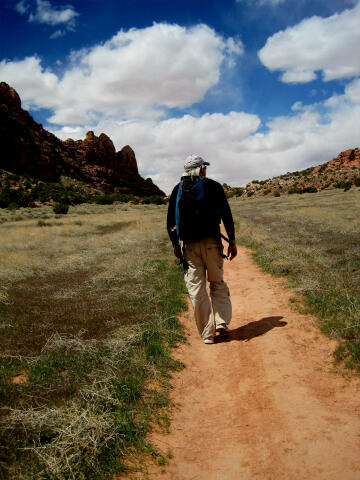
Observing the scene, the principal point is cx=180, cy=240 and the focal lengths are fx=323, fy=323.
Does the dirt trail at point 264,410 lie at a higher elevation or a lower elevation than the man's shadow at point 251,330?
lower

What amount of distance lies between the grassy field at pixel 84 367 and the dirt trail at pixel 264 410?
285 millimetres

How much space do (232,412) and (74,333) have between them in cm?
274

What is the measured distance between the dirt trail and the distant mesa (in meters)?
77.2

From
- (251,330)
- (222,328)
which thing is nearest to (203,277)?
(222,328)

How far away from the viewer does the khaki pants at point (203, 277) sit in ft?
14.7

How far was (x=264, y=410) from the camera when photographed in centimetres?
310

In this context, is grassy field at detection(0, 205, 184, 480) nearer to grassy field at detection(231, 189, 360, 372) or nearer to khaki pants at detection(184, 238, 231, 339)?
khaki pants at detection(184, 238, 231, 339)

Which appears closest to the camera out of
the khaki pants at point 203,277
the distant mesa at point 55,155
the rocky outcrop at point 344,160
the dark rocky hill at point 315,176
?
the khaki pants at point 203,277

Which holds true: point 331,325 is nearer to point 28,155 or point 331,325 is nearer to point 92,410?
point 92,410

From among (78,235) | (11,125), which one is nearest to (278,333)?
(78,235)

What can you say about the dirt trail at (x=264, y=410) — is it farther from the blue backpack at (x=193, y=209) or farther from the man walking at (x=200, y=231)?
the blue backpack at (x=193, y=209)

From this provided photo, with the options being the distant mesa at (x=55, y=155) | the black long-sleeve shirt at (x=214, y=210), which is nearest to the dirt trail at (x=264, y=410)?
the black long-sleeve shirt at (x=214, y=210)

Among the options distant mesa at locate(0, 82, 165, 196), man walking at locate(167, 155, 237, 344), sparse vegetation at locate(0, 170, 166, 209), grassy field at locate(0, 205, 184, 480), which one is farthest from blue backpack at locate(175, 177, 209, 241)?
distant mesa at locate(0, 82, 165, 196)

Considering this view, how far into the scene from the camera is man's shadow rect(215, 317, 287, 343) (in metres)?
4.73
